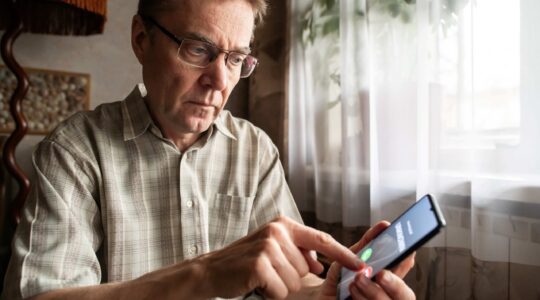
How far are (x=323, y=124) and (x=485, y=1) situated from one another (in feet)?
2.42

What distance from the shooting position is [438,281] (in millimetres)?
1047

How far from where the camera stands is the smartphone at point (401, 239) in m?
0.48

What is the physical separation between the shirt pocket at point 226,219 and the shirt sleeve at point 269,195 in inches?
1.8

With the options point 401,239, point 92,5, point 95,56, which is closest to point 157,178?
point 401,239

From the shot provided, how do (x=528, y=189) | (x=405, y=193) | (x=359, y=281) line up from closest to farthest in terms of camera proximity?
(x=359, y=281), (x=528, y=189), (x=405, y=193)

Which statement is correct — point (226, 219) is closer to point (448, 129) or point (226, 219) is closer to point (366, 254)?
point (366, 254)

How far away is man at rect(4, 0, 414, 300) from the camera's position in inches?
29.5

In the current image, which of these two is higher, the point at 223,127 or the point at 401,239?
the point at 223,127

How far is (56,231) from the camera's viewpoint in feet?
2.50

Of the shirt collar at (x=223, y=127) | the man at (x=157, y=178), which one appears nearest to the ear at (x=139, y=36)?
the man at (x=157, y=178)

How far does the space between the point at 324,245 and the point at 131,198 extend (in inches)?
20.5

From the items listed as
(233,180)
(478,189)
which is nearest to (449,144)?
(478,189)

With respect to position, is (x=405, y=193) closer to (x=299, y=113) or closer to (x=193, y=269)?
(x=299, y=113)

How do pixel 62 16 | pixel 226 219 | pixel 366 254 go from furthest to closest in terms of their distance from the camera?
pixel 62 16
pixel 226 219
pixel 366 254
